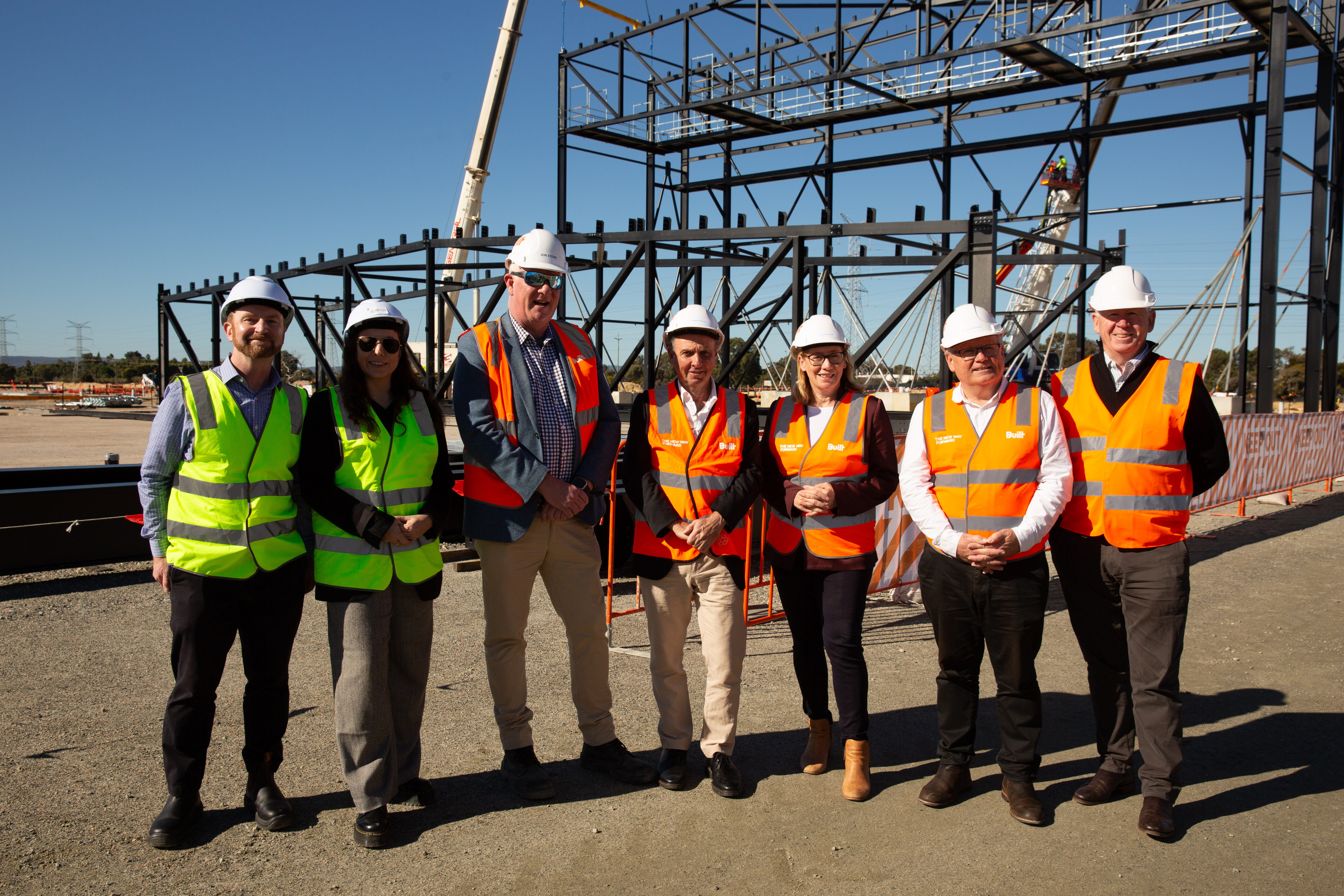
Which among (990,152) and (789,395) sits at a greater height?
(990,152)

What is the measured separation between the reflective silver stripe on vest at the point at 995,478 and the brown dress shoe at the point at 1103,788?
4.18 feet

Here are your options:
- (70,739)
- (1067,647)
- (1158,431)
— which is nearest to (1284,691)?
(1067,647)

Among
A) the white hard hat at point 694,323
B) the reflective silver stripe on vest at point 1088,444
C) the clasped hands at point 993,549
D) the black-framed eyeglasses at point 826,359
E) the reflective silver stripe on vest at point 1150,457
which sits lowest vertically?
the clasped hands at point 993,549

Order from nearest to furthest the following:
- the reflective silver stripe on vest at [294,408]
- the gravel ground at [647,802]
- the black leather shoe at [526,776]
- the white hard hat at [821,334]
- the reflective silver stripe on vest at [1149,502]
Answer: the gravel ground at [647,802] < the reflective silver stripe on vest at [294,408] < the reflective silver stripe on vest at [1149,502] < the black leather shoe at [526,776] < the white hard hat at [821,334]

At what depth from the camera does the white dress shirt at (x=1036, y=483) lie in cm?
349

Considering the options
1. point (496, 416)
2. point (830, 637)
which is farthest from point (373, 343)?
point (830, 637)

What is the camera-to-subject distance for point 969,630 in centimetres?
363

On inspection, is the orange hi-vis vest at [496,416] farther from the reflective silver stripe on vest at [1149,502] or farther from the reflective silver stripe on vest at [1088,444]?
the reflective silver stripe on vest at [1149,502]

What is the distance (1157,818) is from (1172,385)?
1.67 metres

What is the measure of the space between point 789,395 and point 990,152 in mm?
15667

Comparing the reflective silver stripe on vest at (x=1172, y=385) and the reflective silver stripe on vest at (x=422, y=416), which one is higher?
the reflective silver stripe on vest at (x=1172, y=385)

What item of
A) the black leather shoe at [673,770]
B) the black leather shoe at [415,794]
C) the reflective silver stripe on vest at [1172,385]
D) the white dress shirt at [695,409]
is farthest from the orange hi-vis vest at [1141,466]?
the black leather shoe at [415,794]

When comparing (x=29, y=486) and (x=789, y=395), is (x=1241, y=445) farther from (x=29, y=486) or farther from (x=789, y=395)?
(x=29, y=486)

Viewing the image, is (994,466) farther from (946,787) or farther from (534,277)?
(534,277)
